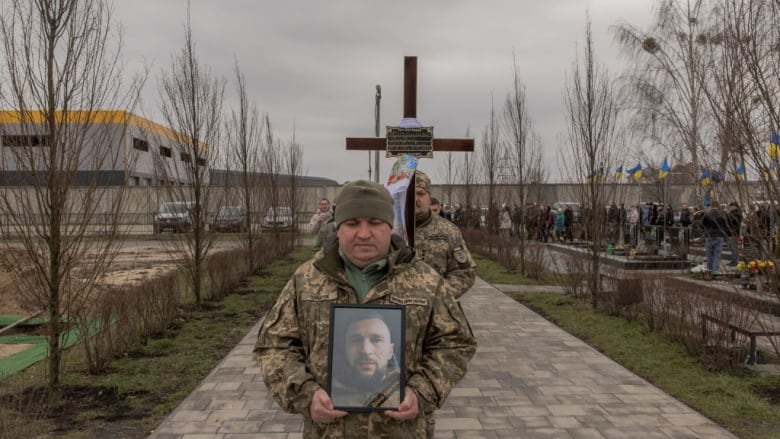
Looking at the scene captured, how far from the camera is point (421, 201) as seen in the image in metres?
4.81

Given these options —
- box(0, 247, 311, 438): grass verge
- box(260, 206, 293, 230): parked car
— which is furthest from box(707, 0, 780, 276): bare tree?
box(260, 206, 293, 230): parked car

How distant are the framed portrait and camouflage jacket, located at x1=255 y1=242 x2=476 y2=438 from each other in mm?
85

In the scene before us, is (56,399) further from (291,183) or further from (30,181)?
(291,183)

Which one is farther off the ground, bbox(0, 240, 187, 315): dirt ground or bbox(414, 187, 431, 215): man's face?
bbox(414, 187, 431, 215): man's face

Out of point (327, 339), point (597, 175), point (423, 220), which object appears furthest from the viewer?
point (597, 175)

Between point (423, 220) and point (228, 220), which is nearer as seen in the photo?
point (423, 220)

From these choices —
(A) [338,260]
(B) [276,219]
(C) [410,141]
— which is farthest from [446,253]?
(B) [276,219]

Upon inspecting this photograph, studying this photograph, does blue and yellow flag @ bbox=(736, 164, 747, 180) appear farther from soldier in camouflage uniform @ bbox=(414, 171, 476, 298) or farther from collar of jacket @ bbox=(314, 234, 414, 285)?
collar of jacket @ bbox=(314, 234, 414, 285)

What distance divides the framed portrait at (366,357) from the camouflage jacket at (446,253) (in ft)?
8.01

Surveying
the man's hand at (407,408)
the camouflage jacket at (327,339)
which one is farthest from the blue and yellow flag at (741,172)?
the man's hand at (407,408)

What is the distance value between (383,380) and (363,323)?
20 cm

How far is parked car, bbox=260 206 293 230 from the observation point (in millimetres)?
19344

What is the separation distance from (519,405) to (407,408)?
3.66 metres

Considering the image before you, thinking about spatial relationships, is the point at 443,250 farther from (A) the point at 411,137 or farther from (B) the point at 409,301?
(B) the point at 409,301
